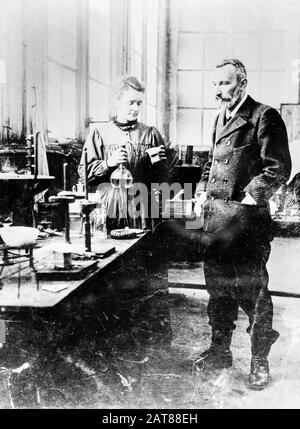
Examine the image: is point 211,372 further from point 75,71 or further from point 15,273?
point 75,71

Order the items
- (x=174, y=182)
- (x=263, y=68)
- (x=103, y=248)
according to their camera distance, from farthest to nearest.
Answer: (x=174, y=182)
(x=263, y=68)
(x=103, y=248)

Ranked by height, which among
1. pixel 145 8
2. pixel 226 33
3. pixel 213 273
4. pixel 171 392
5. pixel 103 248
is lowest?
pixel 171 392

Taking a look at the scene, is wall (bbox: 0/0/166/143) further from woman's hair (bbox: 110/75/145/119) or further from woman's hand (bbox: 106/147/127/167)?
woman's hand (bbox: 106/147/127/167)

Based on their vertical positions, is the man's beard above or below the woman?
above

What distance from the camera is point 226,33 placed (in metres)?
3.47

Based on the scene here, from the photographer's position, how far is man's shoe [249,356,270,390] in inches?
88.4

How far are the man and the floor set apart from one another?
13 centimetres

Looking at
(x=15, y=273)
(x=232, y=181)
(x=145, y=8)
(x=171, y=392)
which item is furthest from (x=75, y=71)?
(x=171, y=392)

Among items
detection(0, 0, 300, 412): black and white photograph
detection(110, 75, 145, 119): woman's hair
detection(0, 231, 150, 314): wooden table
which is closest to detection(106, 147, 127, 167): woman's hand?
detection(0, 0, 300, 412): black and white photograph

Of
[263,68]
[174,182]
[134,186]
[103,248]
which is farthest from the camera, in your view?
[174,182]

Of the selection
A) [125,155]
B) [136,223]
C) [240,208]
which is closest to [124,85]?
[125,155]

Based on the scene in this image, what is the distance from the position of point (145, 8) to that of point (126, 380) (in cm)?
319

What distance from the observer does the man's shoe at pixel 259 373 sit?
2.25 metres

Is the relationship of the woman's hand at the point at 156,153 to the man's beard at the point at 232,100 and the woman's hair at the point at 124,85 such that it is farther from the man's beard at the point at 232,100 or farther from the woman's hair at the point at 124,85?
the man's beard at the point at 232,100
